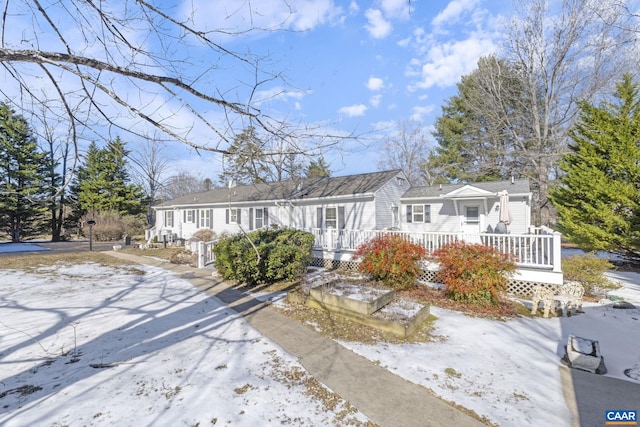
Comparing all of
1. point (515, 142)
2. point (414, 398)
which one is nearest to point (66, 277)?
point (414, 398)

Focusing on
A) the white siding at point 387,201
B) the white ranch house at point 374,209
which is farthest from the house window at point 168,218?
the white siding at point 387,201

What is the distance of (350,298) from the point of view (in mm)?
5492

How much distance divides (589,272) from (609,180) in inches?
236

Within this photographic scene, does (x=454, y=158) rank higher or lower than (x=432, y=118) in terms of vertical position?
lower

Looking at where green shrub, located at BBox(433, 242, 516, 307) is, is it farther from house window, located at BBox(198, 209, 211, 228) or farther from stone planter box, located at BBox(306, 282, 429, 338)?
house window, located at BBox(198, 209, 211, 228)

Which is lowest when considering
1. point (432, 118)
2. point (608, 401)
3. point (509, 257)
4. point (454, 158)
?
point (608, 401)

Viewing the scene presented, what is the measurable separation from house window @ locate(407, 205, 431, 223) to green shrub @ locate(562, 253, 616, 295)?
8.26 meters

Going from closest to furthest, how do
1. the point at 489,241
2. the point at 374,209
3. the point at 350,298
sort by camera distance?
the point at 350,298 < the point at 489,241 < the point at 374,209

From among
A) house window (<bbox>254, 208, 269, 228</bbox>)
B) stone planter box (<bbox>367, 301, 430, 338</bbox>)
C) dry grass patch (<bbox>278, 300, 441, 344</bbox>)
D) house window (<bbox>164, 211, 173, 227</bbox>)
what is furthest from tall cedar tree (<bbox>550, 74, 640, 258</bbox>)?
house window (<bbox>164, 211, 173, 227</bbox>)

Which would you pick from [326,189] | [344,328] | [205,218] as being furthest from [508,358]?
[205,218]

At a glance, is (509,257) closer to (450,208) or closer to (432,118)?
(450,208)

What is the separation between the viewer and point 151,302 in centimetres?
638

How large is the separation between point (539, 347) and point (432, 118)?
28.3 meters

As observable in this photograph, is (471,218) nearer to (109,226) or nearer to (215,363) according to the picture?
(215,363)
